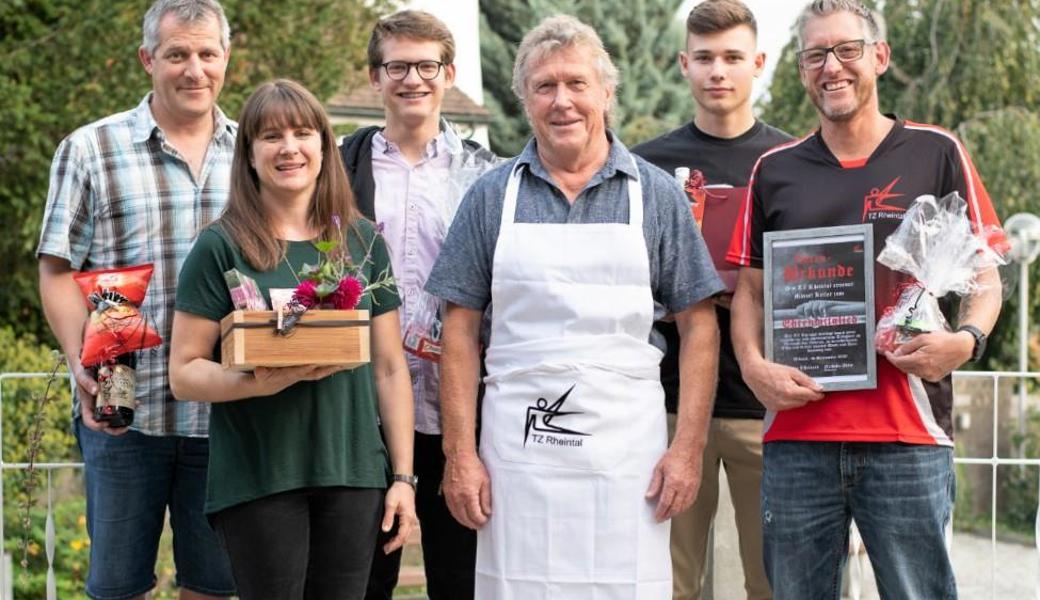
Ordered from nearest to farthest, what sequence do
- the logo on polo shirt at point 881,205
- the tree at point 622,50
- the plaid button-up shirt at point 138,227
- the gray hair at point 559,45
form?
the logo on polo shirt at point 881,205, the gray hair at point 559,45, the plaid button-up shirt at point 138,227, the tree at point 622,50

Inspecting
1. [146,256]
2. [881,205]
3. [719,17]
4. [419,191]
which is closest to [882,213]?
[881,205]

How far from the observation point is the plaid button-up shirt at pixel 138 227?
4.11 meters

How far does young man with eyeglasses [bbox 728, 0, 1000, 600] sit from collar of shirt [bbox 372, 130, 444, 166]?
111 cm

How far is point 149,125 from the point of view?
4207 mm

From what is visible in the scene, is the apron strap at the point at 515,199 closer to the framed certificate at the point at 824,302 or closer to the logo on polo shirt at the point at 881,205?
the framed certificate at the point at 824,302

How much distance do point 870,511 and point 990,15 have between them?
15545 mm

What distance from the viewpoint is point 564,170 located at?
3.81 metres

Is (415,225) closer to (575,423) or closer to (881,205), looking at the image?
(575,423)

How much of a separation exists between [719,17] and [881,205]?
1324 millimetres

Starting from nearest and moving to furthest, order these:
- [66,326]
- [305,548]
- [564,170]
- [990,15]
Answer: [305,548]
[564,170]
[66,326]
[990,15]

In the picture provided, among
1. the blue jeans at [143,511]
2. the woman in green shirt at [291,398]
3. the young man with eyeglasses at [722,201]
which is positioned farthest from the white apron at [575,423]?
the blue jeans at [143,511]

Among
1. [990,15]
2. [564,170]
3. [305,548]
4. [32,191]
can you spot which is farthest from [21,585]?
[990,15]

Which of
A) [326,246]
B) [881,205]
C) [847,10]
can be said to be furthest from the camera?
[847,10]

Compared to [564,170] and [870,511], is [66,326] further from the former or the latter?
[870,511]
